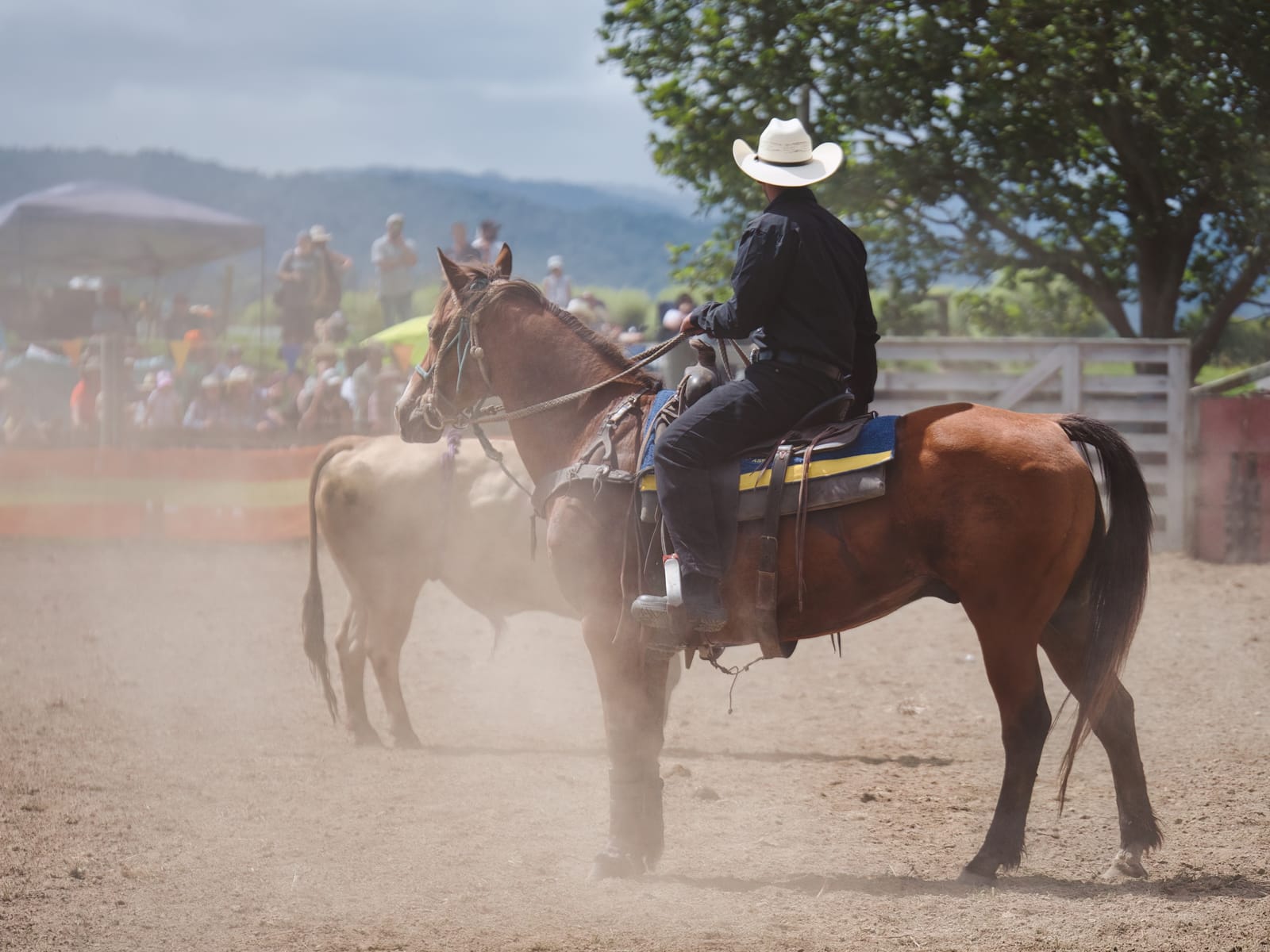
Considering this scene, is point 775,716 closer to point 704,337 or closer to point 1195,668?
point 1195,668

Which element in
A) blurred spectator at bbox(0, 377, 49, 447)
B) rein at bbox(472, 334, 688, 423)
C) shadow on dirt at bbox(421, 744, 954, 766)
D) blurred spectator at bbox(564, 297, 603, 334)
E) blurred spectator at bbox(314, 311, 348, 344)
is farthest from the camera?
blurred spectator at bbox(314, 311, 348, 344)

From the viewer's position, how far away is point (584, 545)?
5184 mm

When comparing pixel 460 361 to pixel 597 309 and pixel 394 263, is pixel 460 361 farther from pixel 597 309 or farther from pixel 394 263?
pixel 394 263

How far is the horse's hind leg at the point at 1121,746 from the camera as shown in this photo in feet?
16.3

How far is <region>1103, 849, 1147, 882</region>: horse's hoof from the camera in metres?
4.92

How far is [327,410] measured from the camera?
14930mm

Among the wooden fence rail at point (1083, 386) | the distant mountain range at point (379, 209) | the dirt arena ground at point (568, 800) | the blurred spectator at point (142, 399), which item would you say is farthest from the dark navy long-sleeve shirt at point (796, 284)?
the distant mountain range at point (379, 209)

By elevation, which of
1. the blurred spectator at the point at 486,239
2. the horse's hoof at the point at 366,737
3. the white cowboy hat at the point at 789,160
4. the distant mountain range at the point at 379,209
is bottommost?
the horse's hoof at the point at 366,737

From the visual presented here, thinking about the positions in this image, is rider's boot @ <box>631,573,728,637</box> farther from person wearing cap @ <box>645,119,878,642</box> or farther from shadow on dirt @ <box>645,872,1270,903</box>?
shadow on dirt @ <box>645,872,1270,903</box>

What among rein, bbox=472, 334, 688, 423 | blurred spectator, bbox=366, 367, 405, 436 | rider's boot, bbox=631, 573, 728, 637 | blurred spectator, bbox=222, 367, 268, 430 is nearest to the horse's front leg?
rider's boot, bbox=631, 573, 728, 637

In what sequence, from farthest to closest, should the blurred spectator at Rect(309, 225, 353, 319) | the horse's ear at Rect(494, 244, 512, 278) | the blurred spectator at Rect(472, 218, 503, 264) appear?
the blurred spectator at Rect(309, 225, 353, 319) < the blurred spectator at Rect(472, 218, 503, 264) < the horse's ear at Rect(494, 244, 512, 278)

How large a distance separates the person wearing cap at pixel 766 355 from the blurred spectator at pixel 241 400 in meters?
11.7

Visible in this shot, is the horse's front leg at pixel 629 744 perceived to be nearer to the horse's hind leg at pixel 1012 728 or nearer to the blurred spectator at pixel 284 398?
the horse's hind leg at pixel 1012 728

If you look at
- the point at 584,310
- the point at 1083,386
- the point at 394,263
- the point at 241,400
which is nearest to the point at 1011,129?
the point at 1083,386
